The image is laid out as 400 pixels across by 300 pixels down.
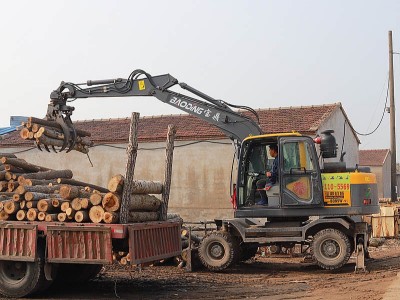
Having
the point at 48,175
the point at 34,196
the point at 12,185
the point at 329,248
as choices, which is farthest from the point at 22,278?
the point at 329,248

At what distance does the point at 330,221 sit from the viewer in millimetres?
13375

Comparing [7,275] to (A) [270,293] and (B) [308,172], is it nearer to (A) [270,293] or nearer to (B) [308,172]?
(A) [270,293]

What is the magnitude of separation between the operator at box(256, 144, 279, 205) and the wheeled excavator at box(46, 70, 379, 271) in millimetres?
105

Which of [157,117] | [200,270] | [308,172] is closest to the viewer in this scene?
[308,172]

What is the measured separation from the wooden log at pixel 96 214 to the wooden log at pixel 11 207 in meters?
1.61

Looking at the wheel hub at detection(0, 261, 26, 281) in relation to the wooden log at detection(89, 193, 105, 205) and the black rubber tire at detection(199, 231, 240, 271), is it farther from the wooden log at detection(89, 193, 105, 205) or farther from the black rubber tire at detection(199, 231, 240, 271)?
the black rubber tire at detection(199, 231, 240, 271)

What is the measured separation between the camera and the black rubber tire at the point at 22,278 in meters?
10.2

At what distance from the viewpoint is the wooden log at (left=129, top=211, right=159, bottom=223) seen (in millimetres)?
10602

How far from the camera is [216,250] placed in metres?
14.1

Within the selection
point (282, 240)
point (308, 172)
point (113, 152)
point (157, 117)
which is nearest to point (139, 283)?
point (282, 240)

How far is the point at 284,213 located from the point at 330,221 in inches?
42.2

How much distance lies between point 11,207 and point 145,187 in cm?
253

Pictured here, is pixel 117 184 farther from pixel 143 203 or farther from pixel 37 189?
pixel 37 189

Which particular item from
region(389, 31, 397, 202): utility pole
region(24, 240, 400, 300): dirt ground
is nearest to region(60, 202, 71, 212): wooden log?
region(24, 240, 400, 300): dirt ground
